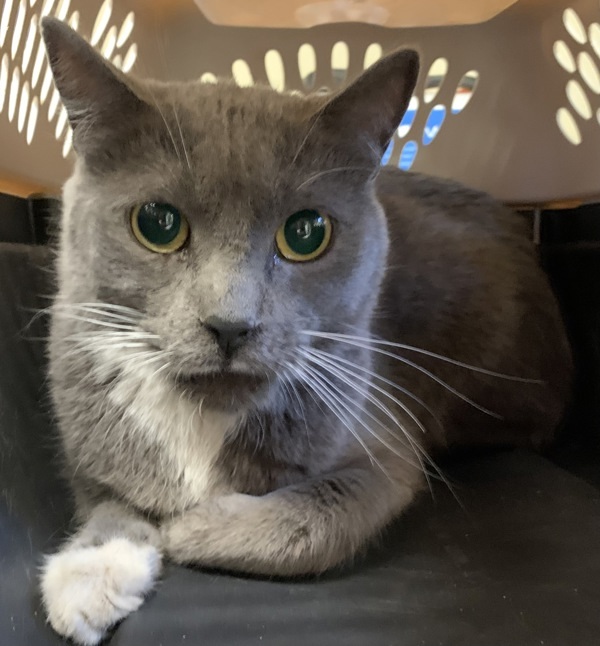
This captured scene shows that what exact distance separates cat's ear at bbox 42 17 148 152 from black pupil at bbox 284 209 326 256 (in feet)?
0.67

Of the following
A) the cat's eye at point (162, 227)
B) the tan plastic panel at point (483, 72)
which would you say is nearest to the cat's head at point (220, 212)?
the cat's eye at point (162, 227)

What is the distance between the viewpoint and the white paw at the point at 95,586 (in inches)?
29.7

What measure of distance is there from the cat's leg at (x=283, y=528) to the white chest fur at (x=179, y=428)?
4 cm

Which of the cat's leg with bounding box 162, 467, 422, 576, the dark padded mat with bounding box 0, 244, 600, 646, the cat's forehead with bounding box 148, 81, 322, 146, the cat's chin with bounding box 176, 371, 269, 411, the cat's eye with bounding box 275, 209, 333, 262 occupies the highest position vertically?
the cat's forehead with bounding box 148, 81, 322, 146

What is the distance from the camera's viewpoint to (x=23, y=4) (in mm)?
1179

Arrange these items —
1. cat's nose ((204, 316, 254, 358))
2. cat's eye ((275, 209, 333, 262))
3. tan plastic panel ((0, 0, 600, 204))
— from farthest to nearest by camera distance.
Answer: tan plastic panel ((0, 0, 600, 204)) → cat's eye ((275, 209, 333, 262)) → cat's nose ((204, 316, 254, 358))

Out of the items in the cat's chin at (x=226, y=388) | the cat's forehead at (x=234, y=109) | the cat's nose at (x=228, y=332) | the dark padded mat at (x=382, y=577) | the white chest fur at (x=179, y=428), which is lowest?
the dark padded mat at (x=382, y=577)

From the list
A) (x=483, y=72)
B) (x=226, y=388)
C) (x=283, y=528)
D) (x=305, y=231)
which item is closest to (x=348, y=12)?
(x=483, y=72)

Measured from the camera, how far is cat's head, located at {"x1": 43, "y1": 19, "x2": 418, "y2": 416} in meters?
0.75

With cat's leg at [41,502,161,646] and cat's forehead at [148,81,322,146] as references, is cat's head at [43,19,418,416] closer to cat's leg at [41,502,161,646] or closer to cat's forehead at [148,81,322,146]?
cat's forehead at [148,81,322,146]

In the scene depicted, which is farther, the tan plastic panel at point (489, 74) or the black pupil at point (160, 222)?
the tan plastic panel at point (489, 74)

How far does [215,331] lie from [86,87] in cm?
31

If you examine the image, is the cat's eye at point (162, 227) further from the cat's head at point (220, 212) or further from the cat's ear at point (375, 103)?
the cat's ear at point (375, 103)

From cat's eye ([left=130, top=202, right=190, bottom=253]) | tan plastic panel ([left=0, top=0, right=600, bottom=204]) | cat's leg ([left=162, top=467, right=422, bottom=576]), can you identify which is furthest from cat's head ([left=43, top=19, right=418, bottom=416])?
tan plastic panel ([left=0, top=0, right=600, bottom=204])
